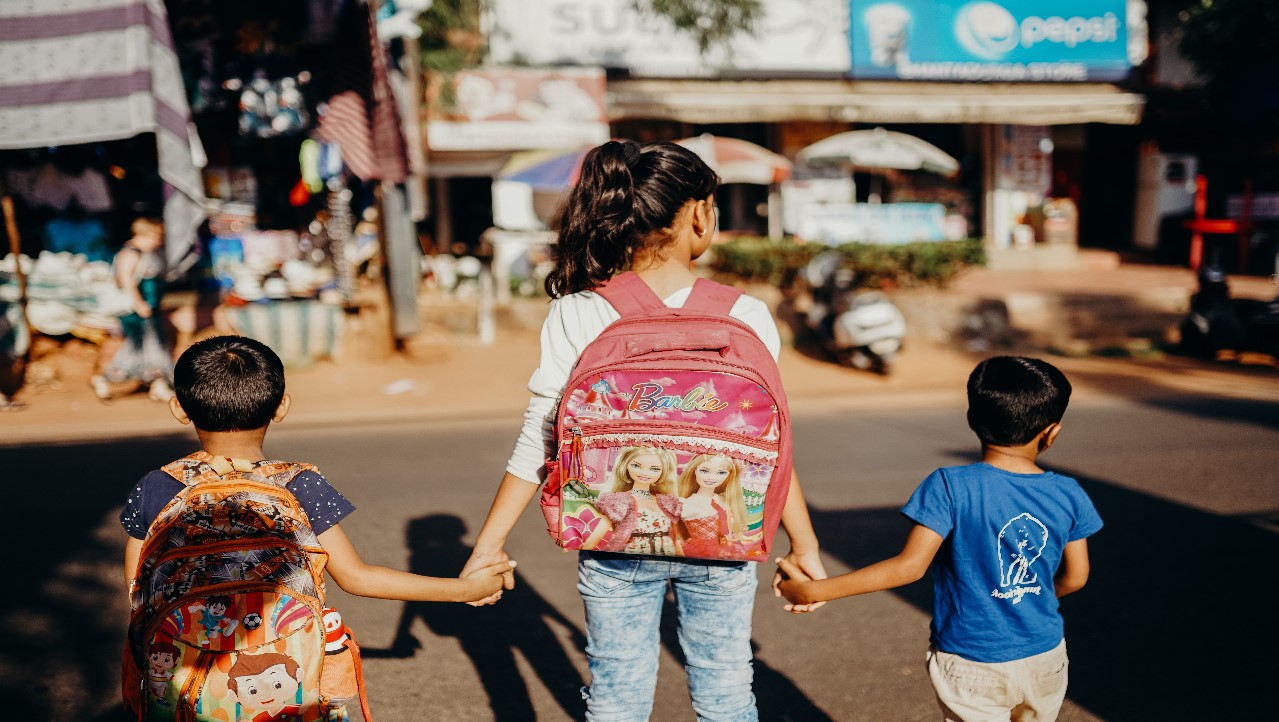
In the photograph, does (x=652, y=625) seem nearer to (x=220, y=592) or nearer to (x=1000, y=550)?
(x=1000, y=550)

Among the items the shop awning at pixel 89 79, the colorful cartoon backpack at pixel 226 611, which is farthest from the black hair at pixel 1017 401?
the shop awning at pixel 89 79

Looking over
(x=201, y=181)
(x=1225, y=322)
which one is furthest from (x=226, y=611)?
(x=1225, y=322)

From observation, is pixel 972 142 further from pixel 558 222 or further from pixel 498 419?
pixel 558 222

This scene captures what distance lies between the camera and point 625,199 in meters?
2.18

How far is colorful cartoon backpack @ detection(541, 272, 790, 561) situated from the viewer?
200 cm

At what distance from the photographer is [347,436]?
24.6 ft

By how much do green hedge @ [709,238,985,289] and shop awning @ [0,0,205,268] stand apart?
7.83 meters

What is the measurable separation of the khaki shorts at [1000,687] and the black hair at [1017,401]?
51cm

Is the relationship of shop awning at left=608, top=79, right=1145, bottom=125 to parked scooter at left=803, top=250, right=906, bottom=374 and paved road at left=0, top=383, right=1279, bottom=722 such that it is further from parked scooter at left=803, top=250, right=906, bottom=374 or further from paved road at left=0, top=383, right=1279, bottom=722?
paved road at left=0, top=383, right=1279, bottom=722

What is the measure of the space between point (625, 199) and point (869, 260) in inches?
443

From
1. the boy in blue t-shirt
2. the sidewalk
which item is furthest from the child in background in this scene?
the boy in blue t-shirt

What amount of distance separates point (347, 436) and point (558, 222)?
18.3 ft

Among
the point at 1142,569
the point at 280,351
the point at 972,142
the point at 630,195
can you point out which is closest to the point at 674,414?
the point at 630,195

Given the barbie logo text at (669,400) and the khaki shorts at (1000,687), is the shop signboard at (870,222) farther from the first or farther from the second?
the barbie logo text at (669,400)
